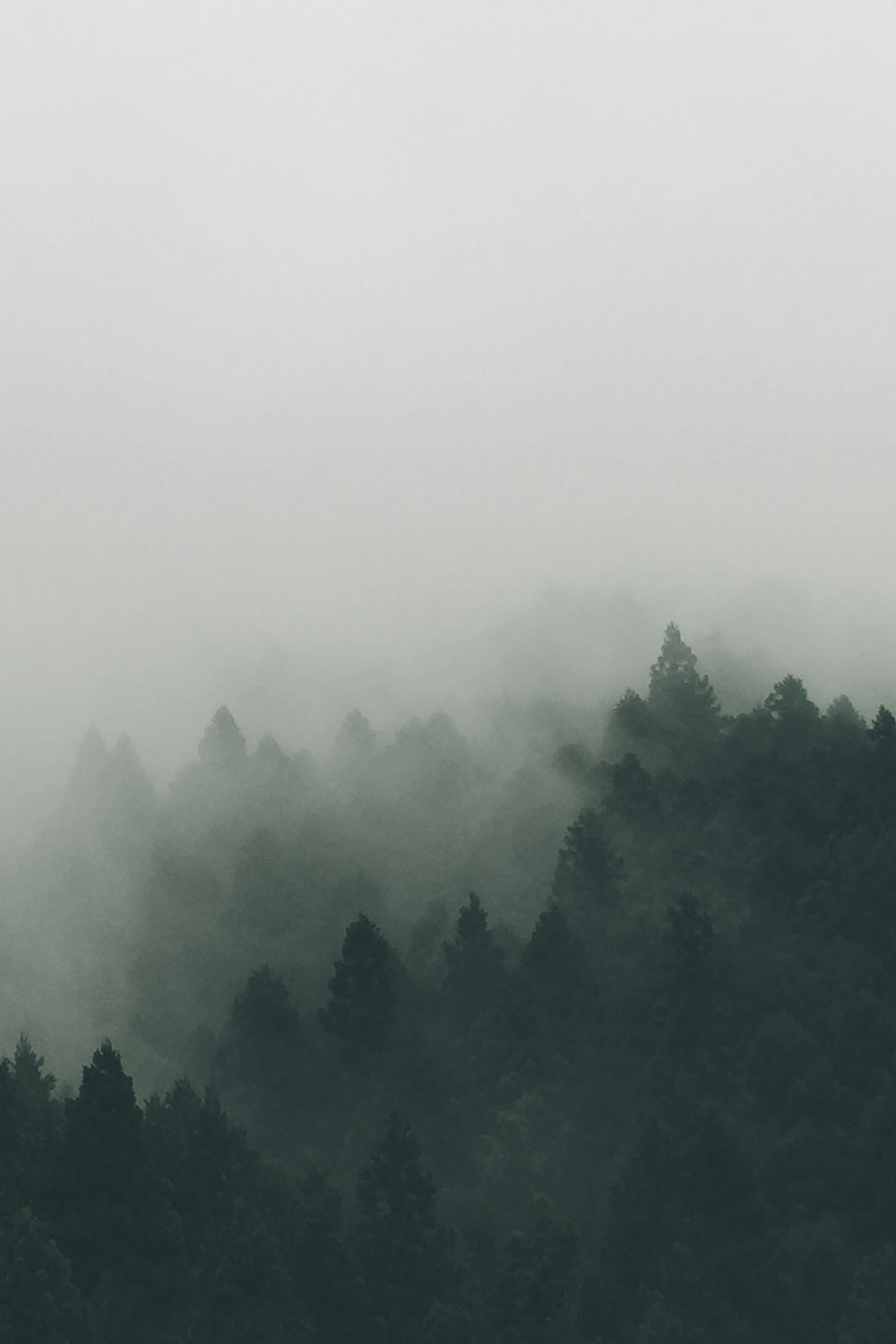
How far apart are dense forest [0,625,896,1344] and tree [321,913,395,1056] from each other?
22 centimetres

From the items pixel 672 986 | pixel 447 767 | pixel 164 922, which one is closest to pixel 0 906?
pixel 164 922

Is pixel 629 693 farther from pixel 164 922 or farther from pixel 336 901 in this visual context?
pixel 164 922

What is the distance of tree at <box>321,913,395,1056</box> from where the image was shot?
10238 centimetres

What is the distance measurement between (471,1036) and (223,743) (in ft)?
183

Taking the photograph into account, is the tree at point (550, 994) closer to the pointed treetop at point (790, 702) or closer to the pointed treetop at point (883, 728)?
the pointed treetop at point (883, 728)

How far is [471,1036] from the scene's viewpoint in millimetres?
103250

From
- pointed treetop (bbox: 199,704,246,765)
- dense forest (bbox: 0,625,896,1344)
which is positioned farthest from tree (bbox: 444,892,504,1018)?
pointed treetop (bbox: 199,704,246,765)

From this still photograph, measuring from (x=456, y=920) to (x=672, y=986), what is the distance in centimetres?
2264

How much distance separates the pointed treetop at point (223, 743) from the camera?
149m

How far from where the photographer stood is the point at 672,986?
326ft

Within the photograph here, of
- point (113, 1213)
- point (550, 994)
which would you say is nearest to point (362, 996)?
point (550, 994)

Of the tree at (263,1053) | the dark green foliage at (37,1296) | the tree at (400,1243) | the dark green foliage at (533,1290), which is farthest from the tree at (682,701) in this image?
the dark green foliage at (37,1296)

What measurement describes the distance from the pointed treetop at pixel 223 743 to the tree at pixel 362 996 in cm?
4775

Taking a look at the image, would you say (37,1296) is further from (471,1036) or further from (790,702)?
(790,702)
